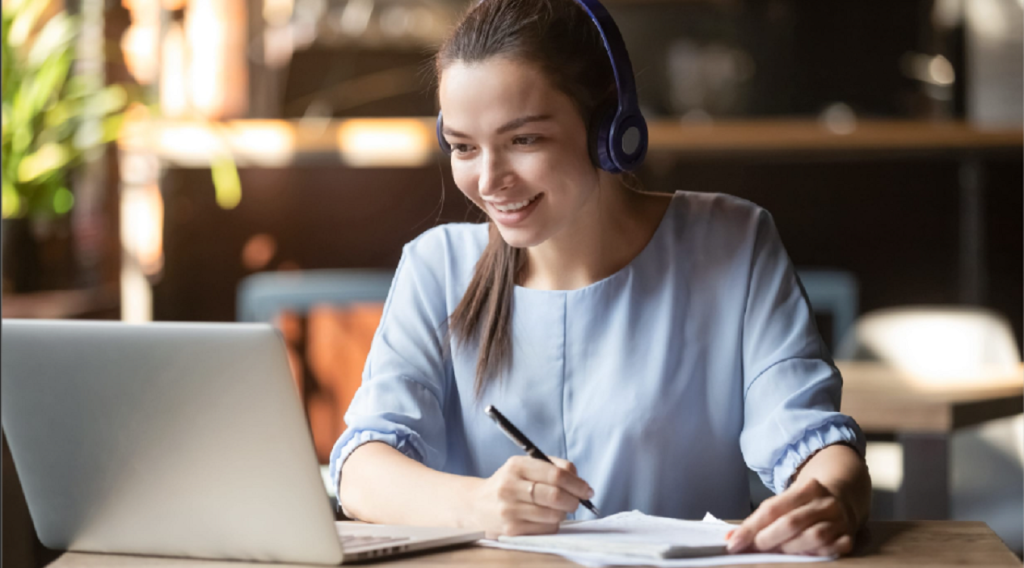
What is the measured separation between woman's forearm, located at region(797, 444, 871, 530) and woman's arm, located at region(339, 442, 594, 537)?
223 millimetres

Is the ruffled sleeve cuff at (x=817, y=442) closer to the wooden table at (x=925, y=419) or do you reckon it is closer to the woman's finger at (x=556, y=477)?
the woman's finger at (x=556, y=477)

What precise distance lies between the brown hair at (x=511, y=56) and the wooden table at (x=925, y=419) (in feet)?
2.19

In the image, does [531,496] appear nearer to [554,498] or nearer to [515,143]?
[554,498]

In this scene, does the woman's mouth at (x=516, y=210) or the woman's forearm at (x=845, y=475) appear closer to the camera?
the woman's forearm at (x=845, y=475)

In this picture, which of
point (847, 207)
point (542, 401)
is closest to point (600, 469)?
point (542, 401)

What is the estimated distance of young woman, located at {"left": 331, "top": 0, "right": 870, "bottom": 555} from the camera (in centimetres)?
108

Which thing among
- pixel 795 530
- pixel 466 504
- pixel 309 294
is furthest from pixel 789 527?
pixel 309 294

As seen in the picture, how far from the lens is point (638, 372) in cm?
121

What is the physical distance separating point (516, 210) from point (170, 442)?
Result: 441 millimetres

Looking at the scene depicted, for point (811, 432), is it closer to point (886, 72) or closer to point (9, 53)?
point (9, 53)

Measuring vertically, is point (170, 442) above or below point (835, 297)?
above

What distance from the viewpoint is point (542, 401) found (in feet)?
4.02

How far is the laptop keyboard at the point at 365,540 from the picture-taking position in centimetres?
87

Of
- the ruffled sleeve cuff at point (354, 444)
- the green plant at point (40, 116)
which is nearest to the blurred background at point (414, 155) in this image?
the green plant at point (40, 116)
